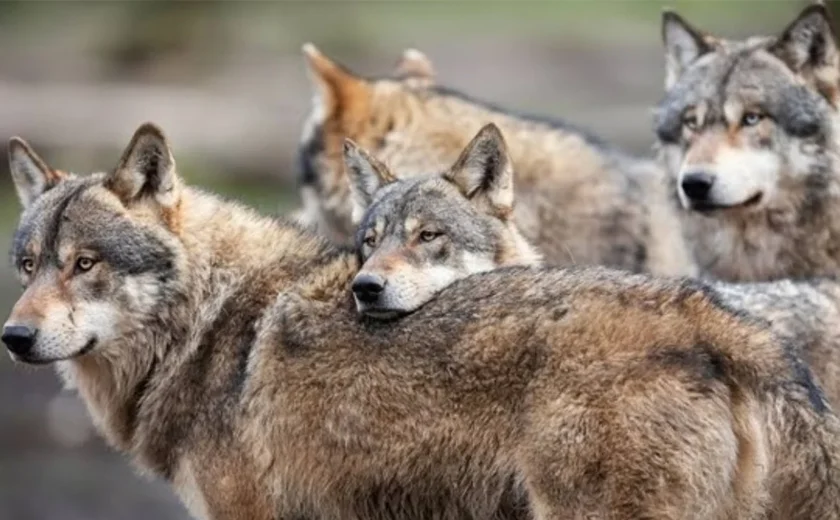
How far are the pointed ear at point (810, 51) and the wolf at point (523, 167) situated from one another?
4.96ft

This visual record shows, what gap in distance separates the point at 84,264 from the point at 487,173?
2.36 meters

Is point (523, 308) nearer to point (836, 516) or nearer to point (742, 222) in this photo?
point (836, 516)

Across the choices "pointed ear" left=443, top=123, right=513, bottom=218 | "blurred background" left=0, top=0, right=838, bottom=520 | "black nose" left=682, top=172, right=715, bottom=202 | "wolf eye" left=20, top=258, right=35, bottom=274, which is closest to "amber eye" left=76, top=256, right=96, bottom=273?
"wolf eye" left=20, top=258, right=35, bottom=274

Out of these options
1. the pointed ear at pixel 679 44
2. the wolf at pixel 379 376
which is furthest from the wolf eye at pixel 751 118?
the wolf at pixel 379 376

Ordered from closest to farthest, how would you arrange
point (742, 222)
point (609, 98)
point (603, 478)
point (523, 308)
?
point (603, 478) < point (523, 308) < point (742, 222) < point (609, 98)

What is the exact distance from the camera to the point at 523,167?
42.1ft

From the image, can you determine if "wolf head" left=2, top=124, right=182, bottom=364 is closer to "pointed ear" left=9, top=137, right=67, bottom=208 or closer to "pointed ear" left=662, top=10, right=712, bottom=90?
"pointed ear" left=9, top=137, right=67, bottom=208

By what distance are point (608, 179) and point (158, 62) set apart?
18614 mm

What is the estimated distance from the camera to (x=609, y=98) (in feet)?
94.8

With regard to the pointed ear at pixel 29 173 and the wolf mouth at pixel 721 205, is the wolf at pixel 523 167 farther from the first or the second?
the pointed ear at pixel 29 173

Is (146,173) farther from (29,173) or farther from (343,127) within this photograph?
(343,127)

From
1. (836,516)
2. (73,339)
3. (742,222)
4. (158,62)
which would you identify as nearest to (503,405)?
(836,516)

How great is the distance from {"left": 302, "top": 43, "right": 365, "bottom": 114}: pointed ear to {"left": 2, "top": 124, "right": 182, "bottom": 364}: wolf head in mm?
4642

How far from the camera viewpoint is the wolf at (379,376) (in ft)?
23.5
